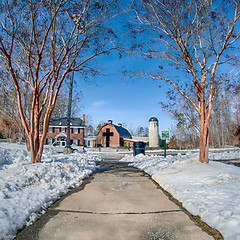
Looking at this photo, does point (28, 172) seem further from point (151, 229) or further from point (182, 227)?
point (182, 227)

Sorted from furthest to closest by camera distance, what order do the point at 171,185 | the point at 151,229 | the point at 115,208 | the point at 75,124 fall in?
1. the point at 75,124
2. the point at 171,185
3. the point at 115,208
4. the point at 151,229

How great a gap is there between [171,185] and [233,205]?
220 cm

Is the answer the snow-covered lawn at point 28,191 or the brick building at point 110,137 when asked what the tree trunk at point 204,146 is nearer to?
the snow-covered lawn at point 28,191

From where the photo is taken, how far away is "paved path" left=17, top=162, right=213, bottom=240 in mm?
2984

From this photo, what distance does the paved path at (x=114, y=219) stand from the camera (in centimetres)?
298

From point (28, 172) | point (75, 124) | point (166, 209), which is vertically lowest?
point (166, 209)

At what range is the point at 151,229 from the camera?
10.4ft

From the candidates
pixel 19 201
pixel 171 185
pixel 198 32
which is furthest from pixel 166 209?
pixel 198 32

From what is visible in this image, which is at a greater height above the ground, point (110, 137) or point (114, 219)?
point (110, 137)

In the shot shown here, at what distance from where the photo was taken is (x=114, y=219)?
358 cm

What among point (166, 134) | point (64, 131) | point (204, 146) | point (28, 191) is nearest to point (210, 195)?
point (28, 191)

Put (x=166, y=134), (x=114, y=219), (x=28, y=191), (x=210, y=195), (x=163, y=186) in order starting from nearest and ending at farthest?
(x=114, y=219), (x=210, y=195), (x=28, y=191), (x=163, y=186), (x=166, y=134)

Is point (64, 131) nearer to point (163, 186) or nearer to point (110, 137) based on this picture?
point (110, 137)

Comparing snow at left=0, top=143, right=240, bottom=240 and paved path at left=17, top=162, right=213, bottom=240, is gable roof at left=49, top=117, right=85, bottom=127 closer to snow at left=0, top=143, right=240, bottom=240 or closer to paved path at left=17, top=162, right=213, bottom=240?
snow at left=0, top=143, right=240, bottom=240
